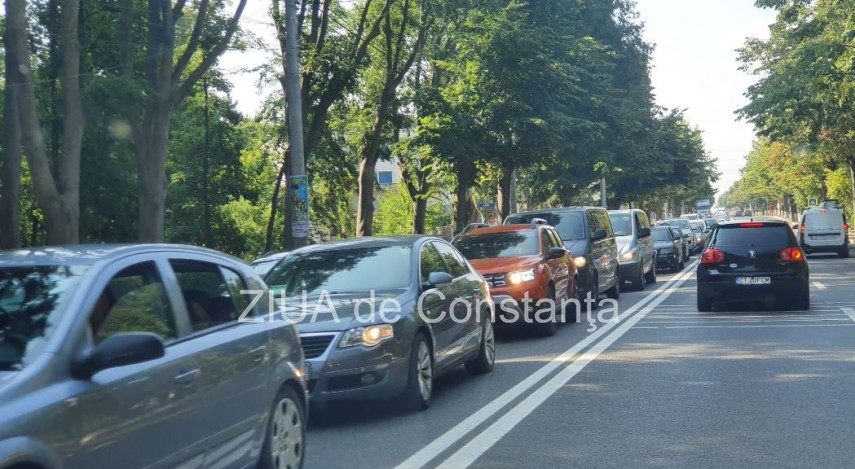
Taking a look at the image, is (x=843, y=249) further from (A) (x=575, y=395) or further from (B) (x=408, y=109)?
(A) (x=575, y=395)

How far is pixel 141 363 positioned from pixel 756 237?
47.1 ft

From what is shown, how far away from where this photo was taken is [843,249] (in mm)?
37938

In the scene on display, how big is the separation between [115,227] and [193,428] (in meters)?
27.6

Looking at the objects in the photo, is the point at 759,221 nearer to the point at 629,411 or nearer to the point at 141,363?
the point at 629,411

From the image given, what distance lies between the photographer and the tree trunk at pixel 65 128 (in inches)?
644

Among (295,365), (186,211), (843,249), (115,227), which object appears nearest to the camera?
(295,365)

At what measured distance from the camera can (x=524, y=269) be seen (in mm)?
14711

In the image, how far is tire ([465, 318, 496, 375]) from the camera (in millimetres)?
11163

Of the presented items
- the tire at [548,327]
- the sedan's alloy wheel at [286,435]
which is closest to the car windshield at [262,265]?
the tire at [548,327]

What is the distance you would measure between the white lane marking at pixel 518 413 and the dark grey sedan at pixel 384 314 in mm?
837

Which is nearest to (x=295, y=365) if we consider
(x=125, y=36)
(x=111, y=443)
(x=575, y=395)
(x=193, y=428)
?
(x=193, y=428)

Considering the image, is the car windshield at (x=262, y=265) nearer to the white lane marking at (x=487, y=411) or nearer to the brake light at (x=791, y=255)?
the white lane marking at (x=487, y=411)

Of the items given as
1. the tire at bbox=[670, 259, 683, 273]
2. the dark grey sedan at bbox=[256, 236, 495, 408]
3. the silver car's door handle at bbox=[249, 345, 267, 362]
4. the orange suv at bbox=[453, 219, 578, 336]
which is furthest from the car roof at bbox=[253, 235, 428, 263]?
the tire at bbox=[670, 259, 683, 273]

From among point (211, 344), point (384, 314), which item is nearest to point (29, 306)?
point (211, 344)
